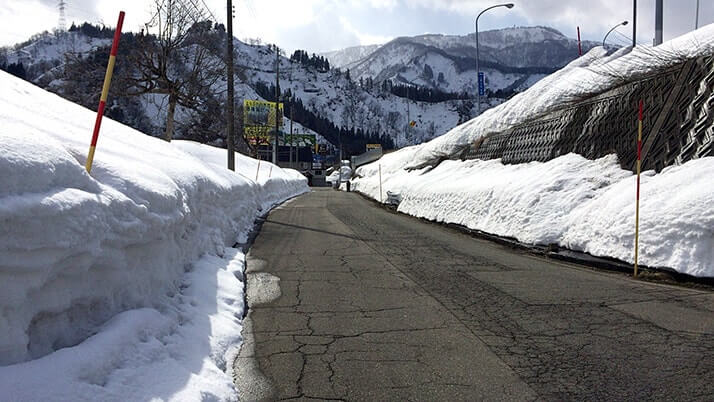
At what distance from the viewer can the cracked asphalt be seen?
3703mm

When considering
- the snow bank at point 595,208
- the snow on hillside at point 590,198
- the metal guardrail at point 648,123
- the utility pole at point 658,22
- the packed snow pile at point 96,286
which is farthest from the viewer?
the utility pole at point 658,22

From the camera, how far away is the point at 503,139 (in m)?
20.4

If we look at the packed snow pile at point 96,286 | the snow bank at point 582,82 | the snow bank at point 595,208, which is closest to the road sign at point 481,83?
the snow bank at point 582,82

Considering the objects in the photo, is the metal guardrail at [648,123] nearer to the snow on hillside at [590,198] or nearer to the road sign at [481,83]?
the snow on hillside at [590,198]

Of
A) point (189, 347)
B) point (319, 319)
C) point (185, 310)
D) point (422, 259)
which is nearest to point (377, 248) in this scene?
point (422, 259)

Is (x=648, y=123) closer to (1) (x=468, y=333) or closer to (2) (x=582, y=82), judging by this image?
(2) (x=582, y=82)

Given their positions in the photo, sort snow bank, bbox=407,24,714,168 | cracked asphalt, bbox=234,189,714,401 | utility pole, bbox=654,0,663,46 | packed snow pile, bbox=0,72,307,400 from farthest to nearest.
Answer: utility pole, bbox=654,0,663,46
snow bank, bbox=407,24,714,168
cracked asphalt, bbox=234,189,714,401
packed snow pile, bbox=0,72,307,400

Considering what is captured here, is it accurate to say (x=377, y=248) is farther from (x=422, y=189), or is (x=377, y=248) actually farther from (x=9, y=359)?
(x=422, y=189)

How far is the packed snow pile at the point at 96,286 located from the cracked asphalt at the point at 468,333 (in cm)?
46

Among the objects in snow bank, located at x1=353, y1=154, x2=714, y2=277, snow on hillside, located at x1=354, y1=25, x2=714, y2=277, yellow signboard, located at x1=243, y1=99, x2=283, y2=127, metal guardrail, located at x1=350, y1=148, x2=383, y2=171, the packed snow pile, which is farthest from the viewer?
metal guardrail, located at x1=350, y1=148, x2=383, y2=171

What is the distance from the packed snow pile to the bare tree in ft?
54.5

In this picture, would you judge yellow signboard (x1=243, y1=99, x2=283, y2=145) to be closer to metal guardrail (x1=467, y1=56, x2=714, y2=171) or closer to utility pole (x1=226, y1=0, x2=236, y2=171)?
utility pole (x1=226, y1=0, x2=236, y2=171)

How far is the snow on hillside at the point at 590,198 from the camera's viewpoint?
758cm

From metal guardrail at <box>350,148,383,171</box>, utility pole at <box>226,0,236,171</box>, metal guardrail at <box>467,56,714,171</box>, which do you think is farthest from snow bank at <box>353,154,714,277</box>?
metal guardrail at <box>350,148,383,171</box>
